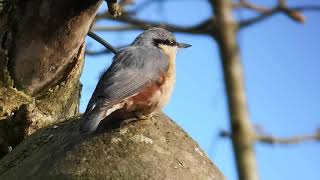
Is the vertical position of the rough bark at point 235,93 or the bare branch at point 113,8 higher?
the bare branch at point 113,8

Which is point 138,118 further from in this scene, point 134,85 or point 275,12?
point 275,12

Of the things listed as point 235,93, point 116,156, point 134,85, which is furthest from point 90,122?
point 235,93

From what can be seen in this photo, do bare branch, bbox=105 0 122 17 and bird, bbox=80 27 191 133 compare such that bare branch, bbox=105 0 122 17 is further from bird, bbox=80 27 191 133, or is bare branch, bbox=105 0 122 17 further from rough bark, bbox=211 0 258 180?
rough bark, bbox=211 0 258 180

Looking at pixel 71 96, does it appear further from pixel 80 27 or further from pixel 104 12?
pixel 104 12

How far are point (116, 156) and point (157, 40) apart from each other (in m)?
1.25

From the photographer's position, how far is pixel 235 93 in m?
1.40

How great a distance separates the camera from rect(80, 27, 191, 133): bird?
299cm

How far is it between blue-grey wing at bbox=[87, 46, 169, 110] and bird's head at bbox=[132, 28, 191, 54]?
149 millimetres

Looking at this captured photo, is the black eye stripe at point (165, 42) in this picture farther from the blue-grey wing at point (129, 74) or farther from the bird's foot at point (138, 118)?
the bird's foot at point (138, 118)

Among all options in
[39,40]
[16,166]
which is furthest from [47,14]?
[16,166]

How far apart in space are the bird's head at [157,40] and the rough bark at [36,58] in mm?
434

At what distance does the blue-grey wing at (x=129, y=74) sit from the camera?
3.08m

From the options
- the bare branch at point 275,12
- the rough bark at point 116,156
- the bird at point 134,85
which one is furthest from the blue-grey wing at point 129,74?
the bare branch at point 275,12

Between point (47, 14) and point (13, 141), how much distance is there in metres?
0.63
